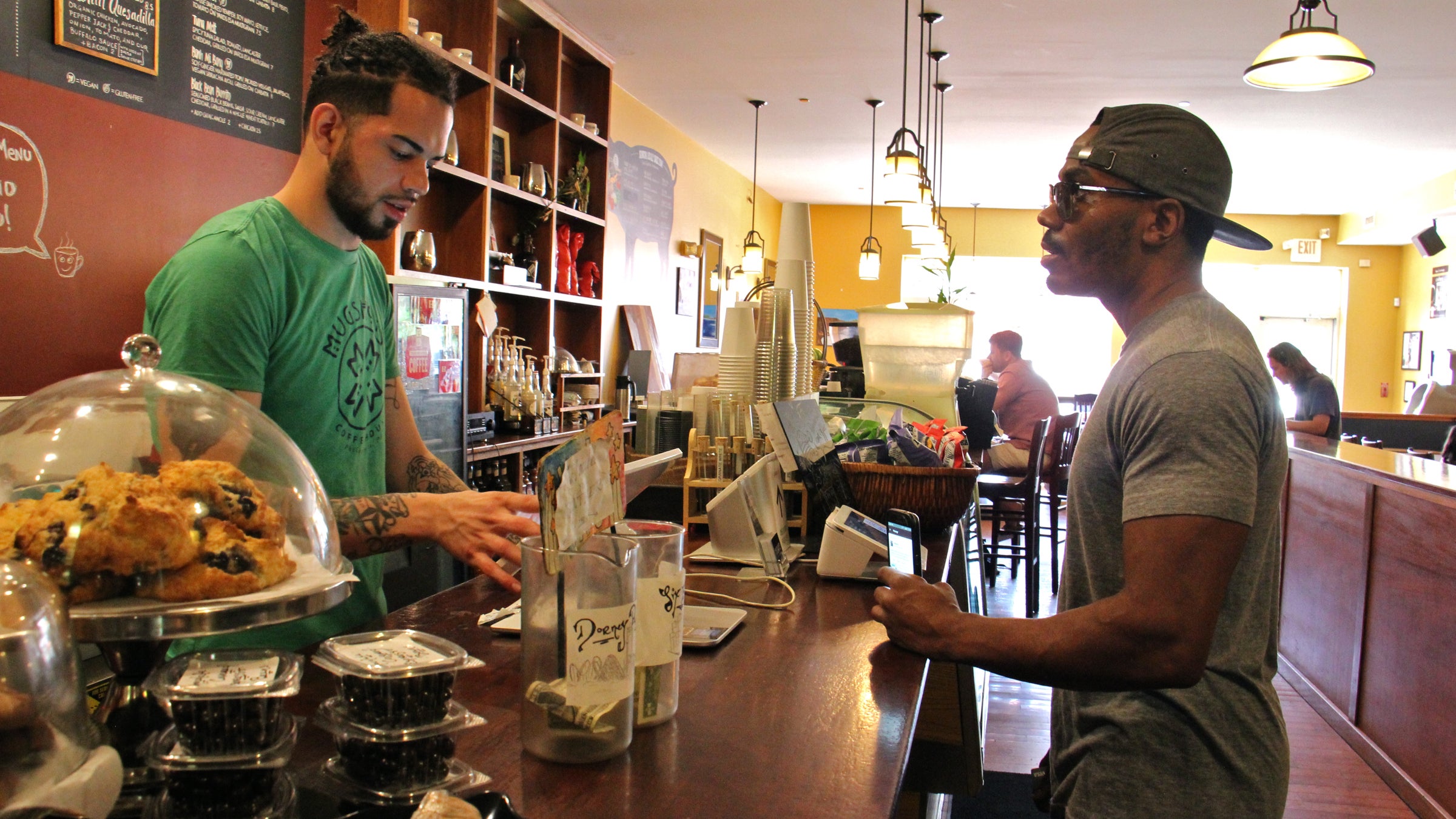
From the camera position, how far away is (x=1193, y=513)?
3.84 feet

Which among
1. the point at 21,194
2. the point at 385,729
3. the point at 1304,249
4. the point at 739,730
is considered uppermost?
the point at 1304,249

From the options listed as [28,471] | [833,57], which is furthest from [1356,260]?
[28,471]

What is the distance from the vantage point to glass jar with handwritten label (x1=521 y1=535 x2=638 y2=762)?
36.6 inches

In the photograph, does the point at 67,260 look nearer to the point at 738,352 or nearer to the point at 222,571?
the point at 738,352

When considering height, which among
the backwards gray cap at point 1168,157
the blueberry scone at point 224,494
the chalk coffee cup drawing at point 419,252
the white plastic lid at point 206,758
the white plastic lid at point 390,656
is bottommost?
the white plastic lid at point 206,758

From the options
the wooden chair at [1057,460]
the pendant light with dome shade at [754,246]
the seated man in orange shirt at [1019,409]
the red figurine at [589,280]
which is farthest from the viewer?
the pendant light with dome shade at [754,246]

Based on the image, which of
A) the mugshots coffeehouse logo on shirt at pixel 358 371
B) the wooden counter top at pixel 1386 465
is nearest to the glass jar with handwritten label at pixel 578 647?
the mugshots coffeehouse logo on shirt at pixel 358 371

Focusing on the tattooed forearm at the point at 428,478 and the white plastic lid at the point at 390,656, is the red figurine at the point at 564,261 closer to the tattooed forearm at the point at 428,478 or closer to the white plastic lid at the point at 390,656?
the tattooed forearm at the point at 428,478

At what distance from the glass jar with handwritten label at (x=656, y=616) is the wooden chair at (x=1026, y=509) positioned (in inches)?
170

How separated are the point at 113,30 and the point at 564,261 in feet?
11.7

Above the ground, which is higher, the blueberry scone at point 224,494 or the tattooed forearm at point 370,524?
the blueberry scone at point 224,494

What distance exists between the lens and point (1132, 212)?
4.69 ft

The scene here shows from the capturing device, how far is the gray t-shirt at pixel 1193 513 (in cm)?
120

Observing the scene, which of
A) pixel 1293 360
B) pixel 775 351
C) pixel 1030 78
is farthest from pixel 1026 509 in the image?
pixel 775 351
